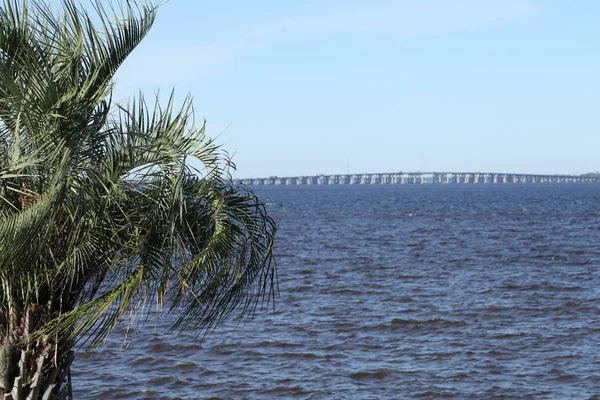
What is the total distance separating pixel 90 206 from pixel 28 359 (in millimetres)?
1498

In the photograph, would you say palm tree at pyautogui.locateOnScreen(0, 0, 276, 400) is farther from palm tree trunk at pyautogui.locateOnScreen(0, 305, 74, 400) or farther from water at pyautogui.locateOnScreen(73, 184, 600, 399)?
water at pyautogui.locateOnScreen(73, 184, 600, 399)

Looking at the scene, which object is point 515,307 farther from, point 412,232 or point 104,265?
point 412,232

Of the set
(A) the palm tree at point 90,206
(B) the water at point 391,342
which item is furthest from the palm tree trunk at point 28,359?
(B) the water at point 391,342

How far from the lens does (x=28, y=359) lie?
24.0 feet

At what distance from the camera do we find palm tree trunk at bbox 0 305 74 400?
23.7ft

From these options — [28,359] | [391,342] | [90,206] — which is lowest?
[391,342]

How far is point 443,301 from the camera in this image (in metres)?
23.3

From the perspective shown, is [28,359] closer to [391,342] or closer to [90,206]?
[90,206]

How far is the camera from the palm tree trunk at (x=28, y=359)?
721 cm

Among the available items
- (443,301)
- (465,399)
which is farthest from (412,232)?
(465,399)

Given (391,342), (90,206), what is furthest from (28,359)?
(391,342)

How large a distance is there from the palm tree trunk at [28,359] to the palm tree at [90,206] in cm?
1

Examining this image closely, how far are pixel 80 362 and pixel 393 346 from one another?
21.2 feet

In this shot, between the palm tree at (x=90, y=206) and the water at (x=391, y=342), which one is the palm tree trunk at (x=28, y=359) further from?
the water at (x=391, y=342)
